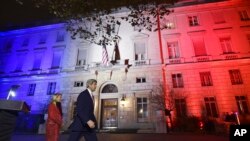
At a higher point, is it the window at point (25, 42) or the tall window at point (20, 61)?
the window at point (25, 42)

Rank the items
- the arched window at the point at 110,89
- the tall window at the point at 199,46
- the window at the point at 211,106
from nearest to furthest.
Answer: the window at the point at 211,106
the tall window at the point at 199,46
the arched window at the point at 110,89

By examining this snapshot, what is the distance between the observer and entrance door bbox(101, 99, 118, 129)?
821 inches

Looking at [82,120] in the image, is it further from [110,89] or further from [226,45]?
[226,45]

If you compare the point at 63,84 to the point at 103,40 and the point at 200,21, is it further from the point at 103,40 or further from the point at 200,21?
the point at 200,21

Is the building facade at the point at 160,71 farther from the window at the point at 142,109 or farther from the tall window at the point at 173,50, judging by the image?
the tall window at the point at 173,50

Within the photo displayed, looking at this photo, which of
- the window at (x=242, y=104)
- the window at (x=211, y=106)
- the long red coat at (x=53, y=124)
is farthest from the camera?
the window at (x=211, y=106)

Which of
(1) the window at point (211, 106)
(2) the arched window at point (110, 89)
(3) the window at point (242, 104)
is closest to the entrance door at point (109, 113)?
(2) the arched window at point (110, 89)

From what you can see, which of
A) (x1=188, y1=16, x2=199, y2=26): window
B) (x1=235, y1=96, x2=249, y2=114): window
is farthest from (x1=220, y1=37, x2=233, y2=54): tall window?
(x1=235, y1=96, x2=249, y2=114): window

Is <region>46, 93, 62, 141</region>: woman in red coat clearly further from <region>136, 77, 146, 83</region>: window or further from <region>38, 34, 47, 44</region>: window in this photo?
<region>38, 34, 47, 44</region>: window

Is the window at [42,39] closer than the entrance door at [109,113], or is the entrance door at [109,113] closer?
the entrance door at [109,113]

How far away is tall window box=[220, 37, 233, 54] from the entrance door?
1420cm

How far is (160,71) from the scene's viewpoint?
68.1 feet

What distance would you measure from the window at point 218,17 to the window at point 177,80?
8.35 m

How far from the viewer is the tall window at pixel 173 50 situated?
22013mm
